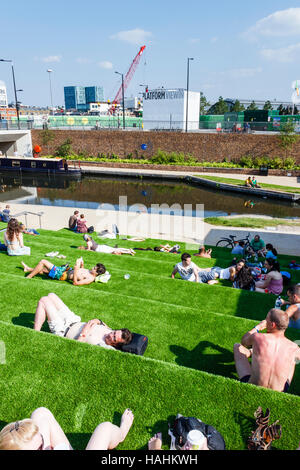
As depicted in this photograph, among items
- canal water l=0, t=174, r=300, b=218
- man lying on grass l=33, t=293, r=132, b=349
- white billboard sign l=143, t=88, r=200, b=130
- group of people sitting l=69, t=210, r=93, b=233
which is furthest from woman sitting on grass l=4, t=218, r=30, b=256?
white billboard sign l=143, t=88, r=200, b=130

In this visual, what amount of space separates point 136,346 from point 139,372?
1.92ft

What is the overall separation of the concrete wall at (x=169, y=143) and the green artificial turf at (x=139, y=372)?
105 feet

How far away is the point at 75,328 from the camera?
5023 mm

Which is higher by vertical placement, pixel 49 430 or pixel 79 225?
pixel 49 430

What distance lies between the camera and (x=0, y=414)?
369 cm

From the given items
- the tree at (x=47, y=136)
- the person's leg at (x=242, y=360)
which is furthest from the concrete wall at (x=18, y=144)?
the person's leg at (x=242, y=360)

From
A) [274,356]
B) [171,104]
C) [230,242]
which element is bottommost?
[230,242]

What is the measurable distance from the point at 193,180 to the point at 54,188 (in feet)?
42.4

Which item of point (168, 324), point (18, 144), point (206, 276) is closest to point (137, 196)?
point (206, 276)

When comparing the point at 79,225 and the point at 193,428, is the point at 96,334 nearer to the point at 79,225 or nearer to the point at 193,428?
the point at 193,428

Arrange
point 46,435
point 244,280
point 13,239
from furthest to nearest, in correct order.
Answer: point 13,239, point 244,280, point 46,435

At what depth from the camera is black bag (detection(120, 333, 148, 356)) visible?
467 cm

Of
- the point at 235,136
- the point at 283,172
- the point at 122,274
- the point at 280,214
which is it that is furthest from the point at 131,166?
the point at 122,274

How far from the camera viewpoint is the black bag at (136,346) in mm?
4668
